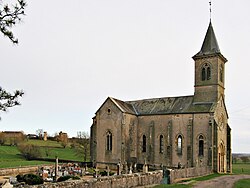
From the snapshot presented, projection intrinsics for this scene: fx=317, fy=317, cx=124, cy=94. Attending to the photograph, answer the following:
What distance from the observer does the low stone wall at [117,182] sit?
657 inches

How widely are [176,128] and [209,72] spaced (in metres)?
8.63

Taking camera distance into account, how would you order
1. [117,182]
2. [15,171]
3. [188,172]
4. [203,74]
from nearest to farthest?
[117,182]
[188,172]
[15,171]
[203,74]

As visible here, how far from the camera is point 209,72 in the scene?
137 ft

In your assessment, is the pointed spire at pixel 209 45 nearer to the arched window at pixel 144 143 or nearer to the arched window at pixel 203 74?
the arched window at pixel 203 74

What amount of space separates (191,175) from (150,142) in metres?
Result: 12.5

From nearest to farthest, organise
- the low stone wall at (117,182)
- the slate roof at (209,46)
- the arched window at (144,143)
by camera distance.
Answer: the low stone wall at (117,182)
the slate roof at (209,46)
the arched window at (144,143)

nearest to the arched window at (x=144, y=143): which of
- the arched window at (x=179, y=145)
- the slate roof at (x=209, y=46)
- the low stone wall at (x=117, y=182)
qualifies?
the arched window at (x=179, y=145)

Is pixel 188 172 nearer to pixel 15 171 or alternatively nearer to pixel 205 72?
pixel 205 72

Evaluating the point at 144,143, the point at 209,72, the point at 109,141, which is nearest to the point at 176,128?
the point at 144,143

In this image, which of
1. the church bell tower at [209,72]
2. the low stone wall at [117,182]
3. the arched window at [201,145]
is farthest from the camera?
the church bell tower at [209,72]

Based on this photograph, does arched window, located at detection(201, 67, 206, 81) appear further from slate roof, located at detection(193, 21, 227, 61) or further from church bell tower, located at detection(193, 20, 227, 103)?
slate roof, located at detection(193, 21, 227, 61)

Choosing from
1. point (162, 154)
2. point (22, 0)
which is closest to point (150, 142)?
point (162, 154)

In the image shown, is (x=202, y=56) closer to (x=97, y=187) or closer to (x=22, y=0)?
(x=97, y=187)

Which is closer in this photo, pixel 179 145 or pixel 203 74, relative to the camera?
pixel 179 145
